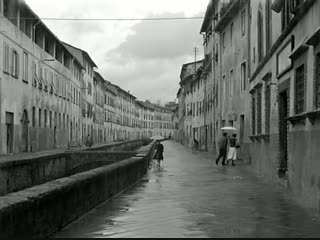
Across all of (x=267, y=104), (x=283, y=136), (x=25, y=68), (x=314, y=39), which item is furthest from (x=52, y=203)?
Result: (x=25, y=68)

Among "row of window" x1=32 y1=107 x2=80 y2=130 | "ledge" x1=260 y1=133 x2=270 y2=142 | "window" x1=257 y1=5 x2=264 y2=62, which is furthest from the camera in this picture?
"row of window" x1=32 y1=107 x2=80 y2=130

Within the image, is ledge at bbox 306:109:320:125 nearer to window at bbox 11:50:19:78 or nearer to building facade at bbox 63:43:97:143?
window at bbox 11:50:19:78

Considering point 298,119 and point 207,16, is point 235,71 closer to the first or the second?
point 207,16

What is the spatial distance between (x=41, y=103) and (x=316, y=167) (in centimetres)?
3268

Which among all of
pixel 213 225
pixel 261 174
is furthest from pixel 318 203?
pixel 261 174

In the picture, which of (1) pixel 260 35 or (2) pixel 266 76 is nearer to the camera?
(2) pixel 266 76

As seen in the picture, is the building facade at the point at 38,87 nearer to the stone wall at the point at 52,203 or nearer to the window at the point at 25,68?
the window at the point at 25,68

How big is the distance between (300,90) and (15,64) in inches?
953

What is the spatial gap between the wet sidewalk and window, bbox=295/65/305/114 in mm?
2112

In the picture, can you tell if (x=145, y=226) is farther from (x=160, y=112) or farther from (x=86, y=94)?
(x=160, y=112)

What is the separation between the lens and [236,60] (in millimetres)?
29641

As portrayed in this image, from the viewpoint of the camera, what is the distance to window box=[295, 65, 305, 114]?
37.1 ft

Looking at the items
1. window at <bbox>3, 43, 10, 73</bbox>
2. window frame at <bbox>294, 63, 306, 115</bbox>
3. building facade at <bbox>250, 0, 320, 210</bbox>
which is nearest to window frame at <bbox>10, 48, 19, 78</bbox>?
window at <bbox>3, 43, 10, 73</bbox>

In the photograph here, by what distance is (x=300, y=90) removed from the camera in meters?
11.5
